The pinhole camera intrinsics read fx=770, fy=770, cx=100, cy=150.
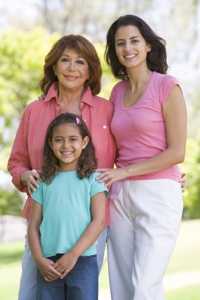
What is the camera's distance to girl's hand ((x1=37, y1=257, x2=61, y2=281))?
347cm

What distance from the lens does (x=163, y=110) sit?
3.65 meters

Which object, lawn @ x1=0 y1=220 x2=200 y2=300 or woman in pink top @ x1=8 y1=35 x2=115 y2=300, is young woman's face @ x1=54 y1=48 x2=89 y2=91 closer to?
woman in pink top @ x1=8 y1=35 x2=115 y2=300

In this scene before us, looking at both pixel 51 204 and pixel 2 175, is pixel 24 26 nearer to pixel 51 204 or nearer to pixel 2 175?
pixel 2 175

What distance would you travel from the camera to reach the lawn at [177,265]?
7.54 m

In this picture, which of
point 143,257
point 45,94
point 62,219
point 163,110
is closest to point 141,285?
point 143,257

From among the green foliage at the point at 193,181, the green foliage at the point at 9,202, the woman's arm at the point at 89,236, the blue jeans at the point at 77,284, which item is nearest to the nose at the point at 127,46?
the woman's arm at the point at 89,236

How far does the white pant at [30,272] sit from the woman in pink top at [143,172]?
0.06m

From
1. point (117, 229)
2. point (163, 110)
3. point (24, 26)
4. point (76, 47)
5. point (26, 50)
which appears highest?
point (24, 26)

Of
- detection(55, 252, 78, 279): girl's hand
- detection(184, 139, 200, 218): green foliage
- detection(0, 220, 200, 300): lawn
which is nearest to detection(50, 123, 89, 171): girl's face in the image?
detection(55, 252, 78, 279): girl's hand

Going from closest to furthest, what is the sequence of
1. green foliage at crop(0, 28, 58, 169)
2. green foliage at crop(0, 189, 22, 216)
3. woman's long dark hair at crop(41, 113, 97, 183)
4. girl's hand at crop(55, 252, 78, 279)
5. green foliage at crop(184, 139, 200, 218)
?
1. girl's hand at crop(55, 252, 78, 279)
2. woman's long dark hair at crop(41, 113, 97, 183)
3. green foliage at crop(0, 28, 58, 169)
4. green foliage at crop(184, 139, 200, 218)
5. green foliage at crop(0, 189, 22, 216)

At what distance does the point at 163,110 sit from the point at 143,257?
2.29 ft

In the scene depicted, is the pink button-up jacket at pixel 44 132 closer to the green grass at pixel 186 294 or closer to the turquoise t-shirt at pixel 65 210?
the turquoise t-shirt at pixel 65 210

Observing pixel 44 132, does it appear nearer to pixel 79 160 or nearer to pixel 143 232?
pixel 79 160

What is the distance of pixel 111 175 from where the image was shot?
3611 mm
